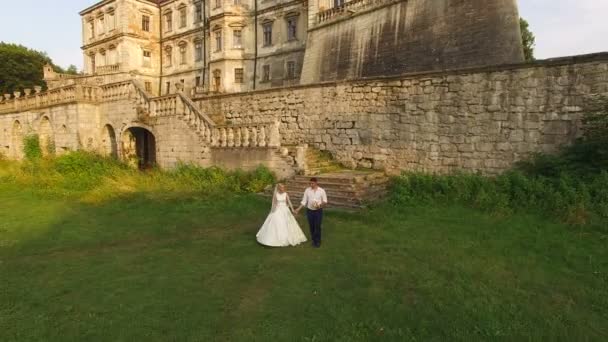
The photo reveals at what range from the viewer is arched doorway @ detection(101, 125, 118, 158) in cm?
1950

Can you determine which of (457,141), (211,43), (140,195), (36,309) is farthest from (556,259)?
(211,43)

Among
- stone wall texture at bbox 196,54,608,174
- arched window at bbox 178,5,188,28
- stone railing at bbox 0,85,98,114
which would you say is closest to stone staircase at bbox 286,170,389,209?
stone wall texture at bbox 196,54,608,174

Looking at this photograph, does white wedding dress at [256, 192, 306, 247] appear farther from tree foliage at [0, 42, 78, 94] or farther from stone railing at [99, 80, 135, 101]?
tree foliage at [0, 42, 78, 94]

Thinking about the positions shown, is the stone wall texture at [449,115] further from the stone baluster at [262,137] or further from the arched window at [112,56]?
the arched window at [112,56]

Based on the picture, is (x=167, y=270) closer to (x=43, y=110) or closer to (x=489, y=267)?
(x=489, y=267)

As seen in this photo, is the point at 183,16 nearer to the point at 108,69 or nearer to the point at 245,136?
the point at 108,69

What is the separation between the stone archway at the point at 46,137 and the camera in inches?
822

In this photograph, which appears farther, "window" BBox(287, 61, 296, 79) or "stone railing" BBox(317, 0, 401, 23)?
"window" BBox(287, 61, 296, 79)

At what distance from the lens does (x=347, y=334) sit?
4223 millimetres

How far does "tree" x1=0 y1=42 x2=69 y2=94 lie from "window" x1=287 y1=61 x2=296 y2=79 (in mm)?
34366

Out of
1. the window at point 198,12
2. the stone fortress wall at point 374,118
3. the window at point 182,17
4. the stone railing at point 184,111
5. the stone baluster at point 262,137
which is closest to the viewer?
the stone fortress wall at point 374,118

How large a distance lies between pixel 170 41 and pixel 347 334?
41921mm

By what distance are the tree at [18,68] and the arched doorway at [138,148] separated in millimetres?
34760

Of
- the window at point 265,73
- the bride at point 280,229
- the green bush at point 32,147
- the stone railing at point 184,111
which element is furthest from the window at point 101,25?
the bride at point 280,229
